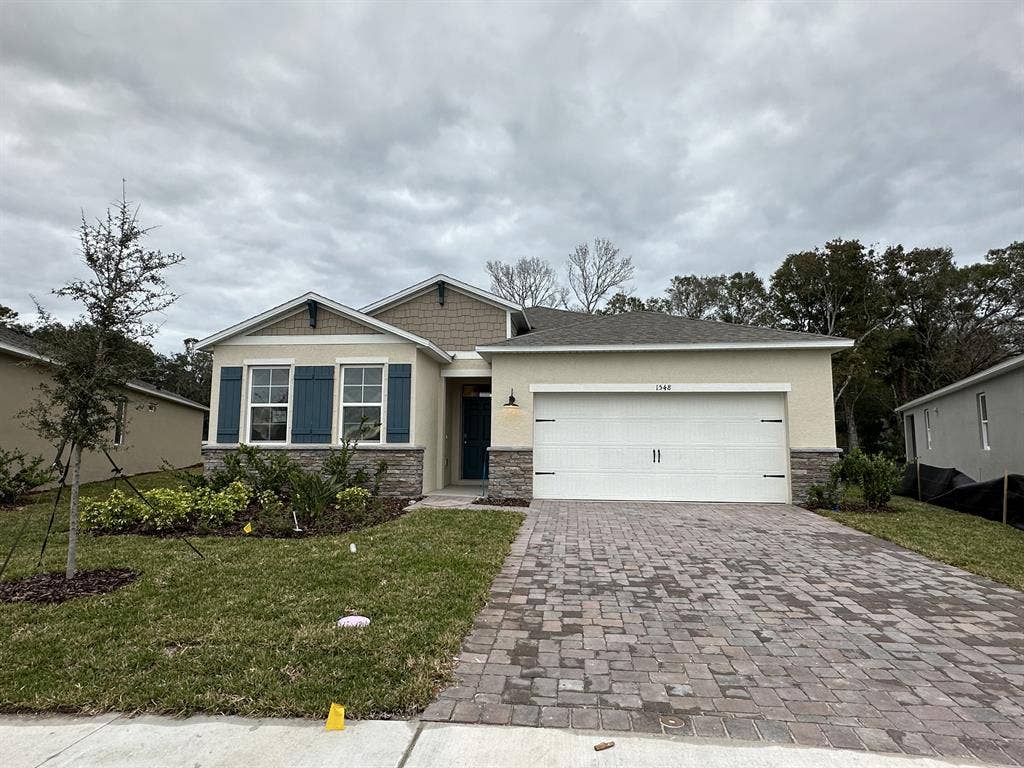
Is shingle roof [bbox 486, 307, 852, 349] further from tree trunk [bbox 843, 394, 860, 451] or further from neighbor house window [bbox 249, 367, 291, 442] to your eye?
tree trunk [bbox 843, 394, 860, 451]

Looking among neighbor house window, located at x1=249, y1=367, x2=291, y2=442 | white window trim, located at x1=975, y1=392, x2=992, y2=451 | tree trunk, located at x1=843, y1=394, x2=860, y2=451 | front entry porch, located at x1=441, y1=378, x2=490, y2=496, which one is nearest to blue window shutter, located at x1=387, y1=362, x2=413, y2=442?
neighbor house window, located at x1=249, y1=367, x2=291, y2=442

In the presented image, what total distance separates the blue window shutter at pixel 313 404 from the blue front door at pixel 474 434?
13.0ft

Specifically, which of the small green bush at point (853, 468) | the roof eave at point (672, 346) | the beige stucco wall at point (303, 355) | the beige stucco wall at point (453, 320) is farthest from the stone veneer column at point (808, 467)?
the beige stucco wall at point (303, 355)

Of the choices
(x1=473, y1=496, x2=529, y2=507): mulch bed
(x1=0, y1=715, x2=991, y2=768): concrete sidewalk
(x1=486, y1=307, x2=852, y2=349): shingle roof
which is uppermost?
(x1=486, y1=307, x2=852, y2=349): shingle roof

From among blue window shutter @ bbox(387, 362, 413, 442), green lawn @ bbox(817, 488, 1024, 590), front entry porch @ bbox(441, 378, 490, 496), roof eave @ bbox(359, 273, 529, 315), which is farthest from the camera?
front entry porch @ bbox(441, 378, 490, 496)

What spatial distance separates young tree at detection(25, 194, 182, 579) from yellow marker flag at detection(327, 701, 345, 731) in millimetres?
3836

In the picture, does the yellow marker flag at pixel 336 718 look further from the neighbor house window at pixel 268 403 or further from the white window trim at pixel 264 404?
the neighbor house window at pixel 268 403

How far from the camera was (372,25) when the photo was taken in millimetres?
8328

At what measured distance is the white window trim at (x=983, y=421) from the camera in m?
12.7

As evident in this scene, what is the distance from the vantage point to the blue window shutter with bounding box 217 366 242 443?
1148 centimetres

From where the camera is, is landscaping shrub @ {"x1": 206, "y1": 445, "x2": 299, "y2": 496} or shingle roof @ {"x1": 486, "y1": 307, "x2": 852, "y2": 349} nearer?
landscaping shrub @ {"x1": 206, "y1": 445, "x2": 299, "y2": 496}

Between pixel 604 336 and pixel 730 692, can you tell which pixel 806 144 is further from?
pixel 730 692

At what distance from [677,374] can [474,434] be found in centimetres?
588

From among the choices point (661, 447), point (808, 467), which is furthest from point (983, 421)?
point (661, 447)
